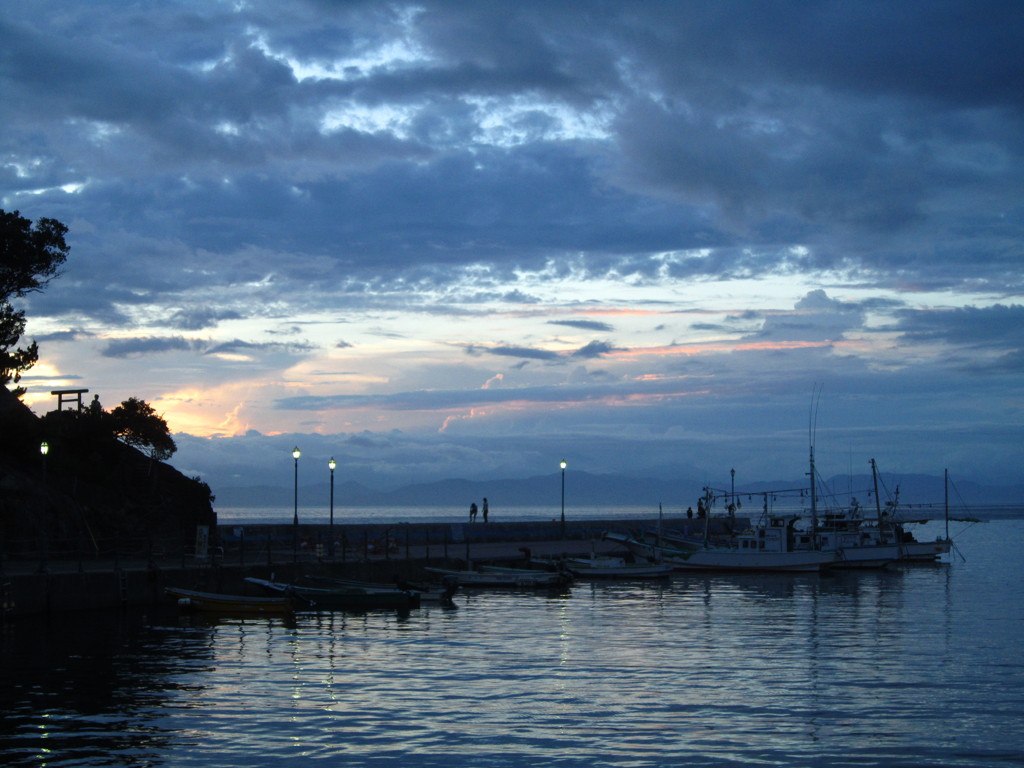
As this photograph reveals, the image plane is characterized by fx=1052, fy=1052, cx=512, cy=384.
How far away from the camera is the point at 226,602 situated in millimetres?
39438

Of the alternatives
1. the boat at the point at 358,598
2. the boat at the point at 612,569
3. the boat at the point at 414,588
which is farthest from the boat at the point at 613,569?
the boat at the point at 358,598

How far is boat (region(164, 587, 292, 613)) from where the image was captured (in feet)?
128

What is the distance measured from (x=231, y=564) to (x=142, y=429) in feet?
44.1

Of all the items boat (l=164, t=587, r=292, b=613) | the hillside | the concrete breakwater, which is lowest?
boat (l=164, t=587, r=292, b=613)

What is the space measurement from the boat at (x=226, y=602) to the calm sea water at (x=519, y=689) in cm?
73

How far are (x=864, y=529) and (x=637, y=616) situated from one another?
133 ft

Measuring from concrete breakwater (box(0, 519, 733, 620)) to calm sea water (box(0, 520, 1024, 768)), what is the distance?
1.25 meters

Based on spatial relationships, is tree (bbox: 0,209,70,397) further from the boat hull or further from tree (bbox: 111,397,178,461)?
the boat hull

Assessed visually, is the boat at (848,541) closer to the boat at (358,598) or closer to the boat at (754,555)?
the boat at (754,555)

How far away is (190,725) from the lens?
66.1 ft

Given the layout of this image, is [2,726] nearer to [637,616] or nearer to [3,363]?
[637,616]

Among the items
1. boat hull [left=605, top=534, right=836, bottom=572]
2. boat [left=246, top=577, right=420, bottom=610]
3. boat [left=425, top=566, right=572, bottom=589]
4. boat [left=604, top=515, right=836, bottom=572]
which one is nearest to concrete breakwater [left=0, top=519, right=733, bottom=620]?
boat [left=425, top=566, right=572, bottom=589]

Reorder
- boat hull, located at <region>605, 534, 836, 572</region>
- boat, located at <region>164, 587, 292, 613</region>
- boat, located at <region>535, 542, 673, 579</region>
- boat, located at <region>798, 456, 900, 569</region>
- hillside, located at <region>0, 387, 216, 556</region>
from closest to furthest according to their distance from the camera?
boat, located at <region>164, 587, 292, 613</region> → hillside, located at <region>0, 387, 216, 556</region> → boat, located at <region>535, 542, 673, 579</region> → boat hull, located at <region>605, 534, 836, 572</region> → boat, located at <region>798, 456, 900, 569</region>

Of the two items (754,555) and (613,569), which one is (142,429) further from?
(754,555)
